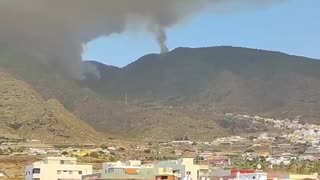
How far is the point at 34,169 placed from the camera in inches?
5807

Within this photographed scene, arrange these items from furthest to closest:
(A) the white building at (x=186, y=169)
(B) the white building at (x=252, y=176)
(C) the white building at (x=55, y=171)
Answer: (C) the white building at (x=55, y=171) → (A) the white building at (x=186, y=169) → (B) the white building at (x=252, y=176)

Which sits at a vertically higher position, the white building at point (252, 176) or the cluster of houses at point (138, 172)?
the cluster of houses at point (138, 172)

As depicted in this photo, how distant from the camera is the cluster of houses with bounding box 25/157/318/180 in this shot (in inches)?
4715

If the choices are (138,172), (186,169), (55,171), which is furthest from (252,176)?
(55,171)

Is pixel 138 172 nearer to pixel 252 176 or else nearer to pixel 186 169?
pixel 252 176

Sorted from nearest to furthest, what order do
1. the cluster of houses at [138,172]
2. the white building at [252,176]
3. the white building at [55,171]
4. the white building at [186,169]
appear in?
the cluster of houses at [138,172] < the white building at [252,176] < the white building at [186,169] < the white building at [55,171]

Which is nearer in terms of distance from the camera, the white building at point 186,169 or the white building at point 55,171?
the white building at point 186,169

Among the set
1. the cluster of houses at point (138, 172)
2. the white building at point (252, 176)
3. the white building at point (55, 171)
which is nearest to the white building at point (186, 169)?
the cluster of houses at point (138, 172)

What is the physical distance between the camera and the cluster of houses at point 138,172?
120 metres

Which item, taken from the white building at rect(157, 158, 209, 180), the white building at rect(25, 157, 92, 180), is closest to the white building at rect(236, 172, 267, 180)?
the white building at rect(157, 158, 209, 180)

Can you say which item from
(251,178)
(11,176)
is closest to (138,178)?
(251,178)

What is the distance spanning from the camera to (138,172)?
120 metres

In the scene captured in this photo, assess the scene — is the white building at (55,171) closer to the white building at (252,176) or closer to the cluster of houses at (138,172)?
the cluster of houses at (138,172)

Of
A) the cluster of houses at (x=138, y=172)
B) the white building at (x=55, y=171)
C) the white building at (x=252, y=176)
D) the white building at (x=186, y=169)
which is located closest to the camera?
the cluster of houses at (x=138, y=172)
